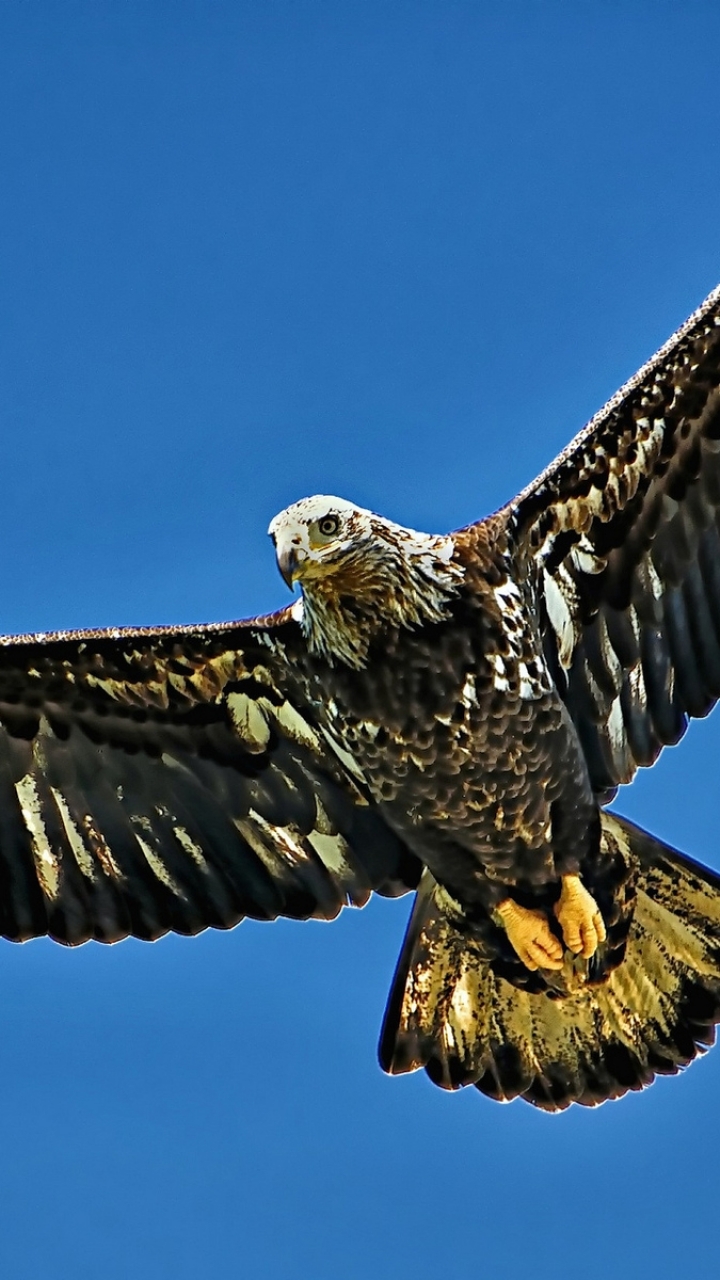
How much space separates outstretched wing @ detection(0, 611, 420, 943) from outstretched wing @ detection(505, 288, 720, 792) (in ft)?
4.07

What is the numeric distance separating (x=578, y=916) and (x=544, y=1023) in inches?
33.2

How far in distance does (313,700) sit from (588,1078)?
96.0 inches

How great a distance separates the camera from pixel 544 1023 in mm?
11164

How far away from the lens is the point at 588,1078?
11141 mm

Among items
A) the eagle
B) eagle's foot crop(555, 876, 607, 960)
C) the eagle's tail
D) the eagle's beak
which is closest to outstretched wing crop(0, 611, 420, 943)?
the eagle

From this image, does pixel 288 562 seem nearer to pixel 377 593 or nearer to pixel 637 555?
pixel 377 593

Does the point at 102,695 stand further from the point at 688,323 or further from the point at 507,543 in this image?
the point at 688,323

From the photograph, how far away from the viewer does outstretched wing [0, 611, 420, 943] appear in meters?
10.9

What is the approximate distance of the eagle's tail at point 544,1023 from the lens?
36.2 feet

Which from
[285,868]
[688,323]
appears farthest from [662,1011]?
[688,323]

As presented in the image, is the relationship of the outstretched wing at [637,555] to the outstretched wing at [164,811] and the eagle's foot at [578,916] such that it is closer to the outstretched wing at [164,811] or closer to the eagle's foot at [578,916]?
the eagle's foot at [578,916]

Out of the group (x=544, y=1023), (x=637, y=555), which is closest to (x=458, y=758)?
(x=637, y=555)

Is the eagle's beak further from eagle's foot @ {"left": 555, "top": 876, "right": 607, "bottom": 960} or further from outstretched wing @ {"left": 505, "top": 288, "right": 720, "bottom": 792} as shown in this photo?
eagle's foot @ {"left": 555, "top": 876, "right": 607, "bottom": 960}

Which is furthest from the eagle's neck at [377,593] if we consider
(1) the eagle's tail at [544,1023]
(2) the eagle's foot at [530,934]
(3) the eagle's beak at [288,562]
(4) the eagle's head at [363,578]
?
(1) the eagle's tail at [544,1023]
